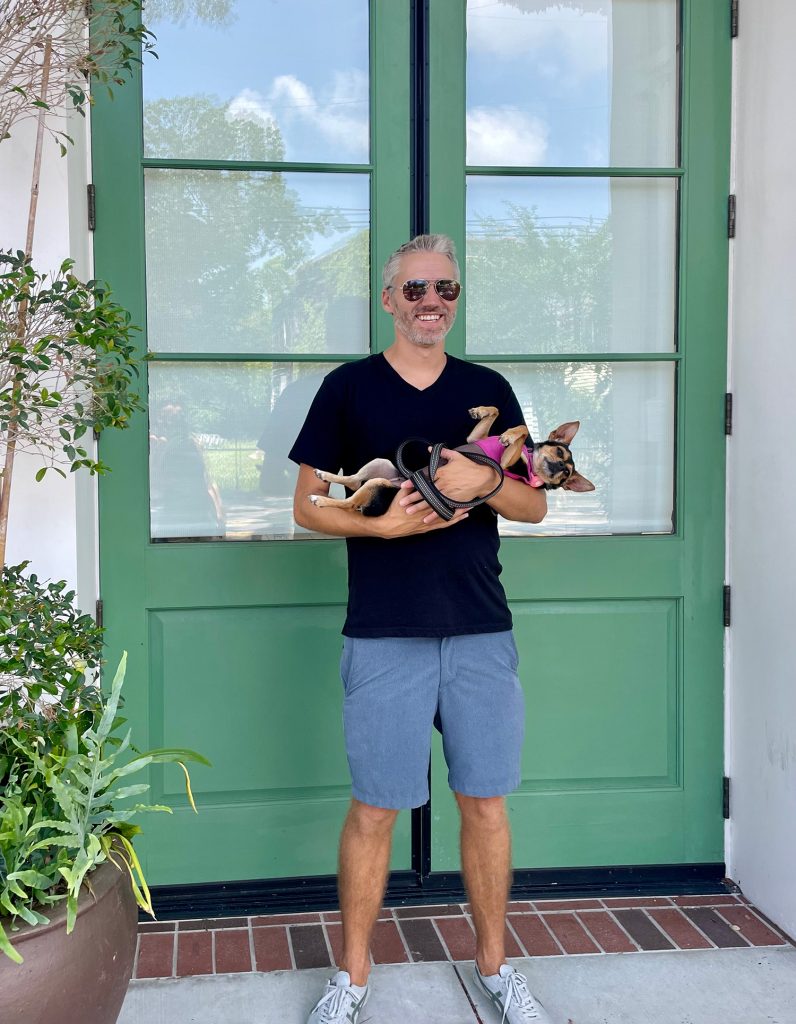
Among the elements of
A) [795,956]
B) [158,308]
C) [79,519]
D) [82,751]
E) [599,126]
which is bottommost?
[795,956]

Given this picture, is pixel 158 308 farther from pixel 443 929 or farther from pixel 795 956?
pixel 795 956

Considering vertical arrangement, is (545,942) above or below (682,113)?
below

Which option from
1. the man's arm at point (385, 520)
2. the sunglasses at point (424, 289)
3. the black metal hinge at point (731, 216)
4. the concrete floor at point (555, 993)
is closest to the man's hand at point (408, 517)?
the man's arm at point (385, 520)

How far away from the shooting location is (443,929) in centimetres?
293

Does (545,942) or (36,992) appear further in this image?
(545,942)

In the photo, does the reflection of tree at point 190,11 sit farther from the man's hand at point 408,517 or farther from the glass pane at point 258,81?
the man's hand at point 408,517

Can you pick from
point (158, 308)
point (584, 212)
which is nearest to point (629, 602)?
point (584, 212)

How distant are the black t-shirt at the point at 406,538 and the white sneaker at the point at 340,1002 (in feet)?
2.76

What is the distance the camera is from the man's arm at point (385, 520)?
7.41 feet

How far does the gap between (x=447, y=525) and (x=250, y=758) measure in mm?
1160

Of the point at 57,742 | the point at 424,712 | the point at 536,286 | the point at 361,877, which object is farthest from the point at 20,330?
the point at 536,286

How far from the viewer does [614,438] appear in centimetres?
327

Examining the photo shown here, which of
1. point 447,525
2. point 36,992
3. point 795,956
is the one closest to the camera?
point 36,992

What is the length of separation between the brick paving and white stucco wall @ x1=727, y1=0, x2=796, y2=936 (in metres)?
0.18
